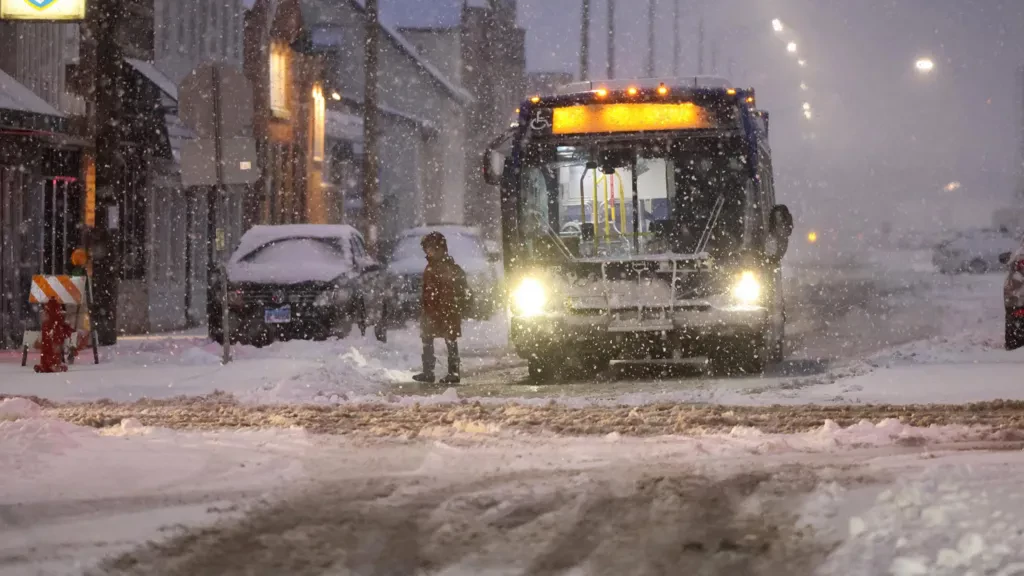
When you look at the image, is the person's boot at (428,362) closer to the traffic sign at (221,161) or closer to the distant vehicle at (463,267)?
the traffic sign at (221,161)

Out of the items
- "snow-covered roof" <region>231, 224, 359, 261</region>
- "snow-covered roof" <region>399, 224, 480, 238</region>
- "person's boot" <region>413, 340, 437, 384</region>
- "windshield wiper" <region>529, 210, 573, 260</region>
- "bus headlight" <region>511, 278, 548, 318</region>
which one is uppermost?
"snow-covered roof" <region>399, 224, 480, 238</region>

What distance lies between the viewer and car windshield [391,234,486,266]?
28922 millimetres

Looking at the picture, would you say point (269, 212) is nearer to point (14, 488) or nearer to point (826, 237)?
point (14, 488)

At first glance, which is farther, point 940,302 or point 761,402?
point 940,302

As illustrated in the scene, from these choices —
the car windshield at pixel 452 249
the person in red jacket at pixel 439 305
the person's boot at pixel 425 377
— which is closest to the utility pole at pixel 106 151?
the person's boot at pixel 425 377

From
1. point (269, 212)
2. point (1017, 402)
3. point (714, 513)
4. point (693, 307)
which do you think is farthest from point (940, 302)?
point (714, 513)

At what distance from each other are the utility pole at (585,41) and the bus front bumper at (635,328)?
94.8ft

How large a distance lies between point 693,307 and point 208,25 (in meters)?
19.3

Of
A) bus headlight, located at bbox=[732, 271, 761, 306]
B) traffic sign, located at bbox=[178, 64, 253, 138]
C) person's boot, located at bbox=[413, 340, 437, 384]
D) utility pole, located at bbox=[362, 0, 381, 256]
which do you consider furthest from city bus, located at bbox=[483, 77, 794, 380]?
utility pole, located at bbox=[362, 0, 381, 256]

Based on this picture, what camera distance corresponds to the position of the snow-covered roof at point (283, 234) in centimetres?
2217

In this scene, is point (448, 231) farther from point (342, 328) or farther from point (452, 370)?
point (452, 370)

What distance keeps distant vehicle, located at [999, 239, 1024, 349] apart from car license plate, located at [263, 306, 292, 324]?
9.81 m

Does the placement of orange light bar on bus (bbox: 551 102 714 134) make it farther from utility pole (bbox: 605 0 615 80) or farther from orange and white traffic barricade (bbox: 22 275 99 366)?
utility pole (bbox: 605 0 615 80)

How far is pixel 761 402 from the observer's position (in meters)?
12.5
